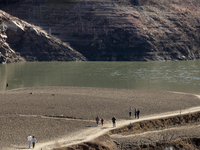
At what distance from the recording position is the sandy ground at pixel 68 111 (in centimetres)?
3819

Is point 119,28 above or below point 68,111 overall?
above

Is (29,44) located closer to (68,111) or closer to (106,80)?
(106,80)

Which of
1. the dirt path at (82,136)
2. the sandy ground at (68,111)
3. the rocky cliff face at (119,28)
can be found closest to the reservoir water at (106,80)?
the sandy ground at (68,111)

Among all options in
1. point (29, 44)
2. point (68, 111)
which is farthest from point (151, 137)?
point (29, 44)

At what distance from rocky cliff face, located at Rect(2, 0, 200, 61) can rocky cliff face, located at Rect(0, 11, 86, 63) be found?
7.04 metres

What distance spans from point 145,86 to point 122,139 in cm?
4317

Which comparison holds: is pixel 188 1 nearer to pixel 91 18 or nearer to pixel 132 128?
pixel 91 18

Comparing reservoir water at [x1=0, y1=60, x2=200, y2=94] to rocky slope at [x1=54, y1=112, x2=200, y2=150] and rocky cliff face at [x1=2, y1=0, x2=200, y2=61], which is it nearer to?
rocky slope at [x1=54, y1=112, x2=200, y2=150]

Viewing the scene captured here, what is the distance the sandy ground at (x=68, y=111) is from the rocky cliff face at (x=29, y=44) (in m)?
83.4

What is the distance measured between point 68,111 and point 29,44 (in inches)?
4163

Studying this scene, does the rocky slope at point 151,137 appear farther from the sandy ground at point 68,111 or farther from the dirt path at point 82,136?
the sandy ground at point 68,111

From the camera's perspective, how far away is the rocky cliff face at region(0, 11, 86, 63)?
145500 millimetres

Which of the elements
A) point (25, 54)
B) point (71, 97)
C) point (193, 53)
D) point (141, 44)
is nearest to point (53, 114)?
point (71, 97)

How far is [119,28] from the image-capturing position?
15988 cm
